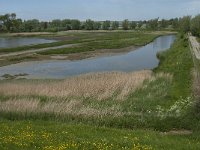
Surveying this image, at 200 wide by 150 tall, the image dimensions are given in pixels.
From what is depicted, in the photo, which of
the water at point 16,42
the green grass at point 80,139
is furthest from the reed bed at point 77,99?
the water at point 16,42

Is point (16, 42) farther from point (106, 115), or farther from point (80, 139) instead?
point (80, 139)

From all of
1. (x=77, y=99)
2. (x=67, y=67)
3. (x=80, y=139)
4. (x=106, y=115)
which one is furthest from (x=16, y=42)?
(x=80, y=139)

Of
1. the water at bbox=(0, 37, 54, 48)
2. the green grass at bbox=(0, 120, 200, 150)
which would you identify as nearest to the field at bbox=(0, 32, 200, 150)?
the green grass at bbox=(0, 120, 200, 150)

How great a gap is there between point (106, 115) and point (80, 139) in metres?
6.77

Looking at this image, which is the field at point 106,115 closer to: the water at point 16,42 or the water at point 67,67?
the water at point 67,67

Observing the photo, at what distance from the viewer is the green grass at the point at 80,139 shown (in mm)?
13156

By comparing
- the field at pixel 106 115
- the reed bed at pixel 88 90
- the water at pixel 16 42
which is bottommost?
the water at pixel 16 42

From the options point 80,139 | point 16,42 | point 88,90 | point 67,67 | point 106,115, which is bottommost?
point 16,42

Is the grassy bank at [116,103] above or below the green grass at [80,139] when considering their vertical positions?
below

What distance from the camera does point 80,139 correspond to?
46.9ft

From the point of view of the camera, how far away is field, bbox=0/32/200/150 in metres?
14.2

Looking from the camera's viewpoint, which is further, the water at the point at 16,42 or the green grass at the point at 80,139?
the water at the point at 16,42

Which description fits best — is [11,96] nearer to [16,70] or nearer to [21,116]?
[21,116]

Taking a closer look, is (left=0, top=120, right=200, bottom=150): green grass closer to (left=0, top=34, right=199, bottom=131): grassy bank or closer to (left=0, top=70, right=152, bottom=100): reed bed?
(left=0, top=34, right=199, bottom=131): grassy bank
